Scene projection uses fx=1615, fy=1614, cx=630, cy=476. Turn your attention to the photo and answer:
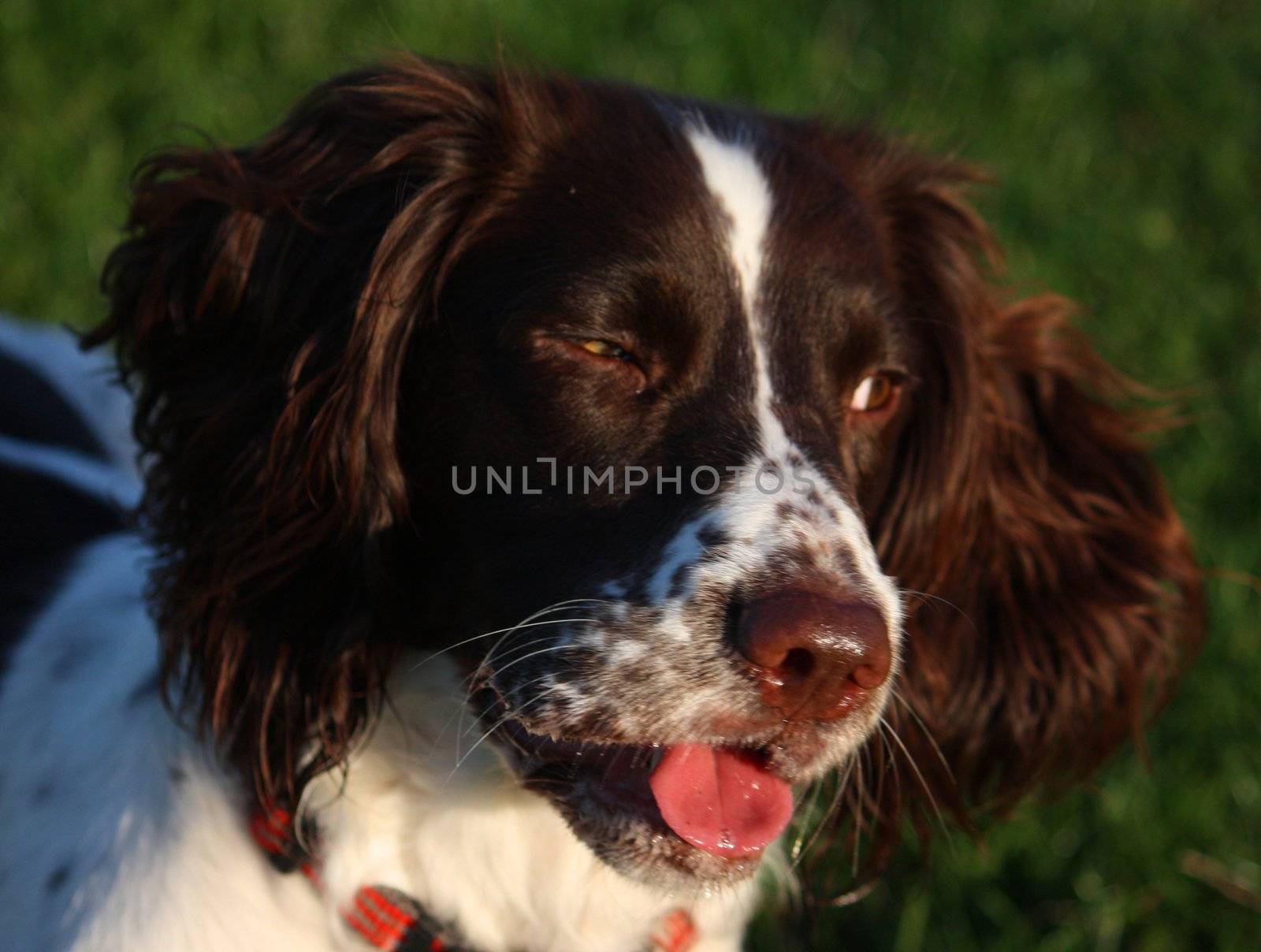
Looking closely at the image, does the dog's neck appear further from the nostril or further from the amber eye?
the amber eye

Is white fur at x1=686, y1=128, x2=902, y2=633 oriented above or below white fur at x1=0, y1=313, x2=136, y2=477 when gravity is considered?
above

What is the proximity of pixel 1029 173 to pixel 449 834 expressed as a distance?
403 centimetres

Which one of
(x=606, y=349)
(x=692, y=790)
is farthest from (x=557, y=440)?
(x=692, y=790)

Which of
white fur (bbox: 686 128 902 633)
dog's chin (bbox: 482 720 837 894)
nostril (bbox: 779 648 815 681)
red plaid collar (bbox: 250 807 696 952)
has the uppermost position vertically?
white fur (bbox: 686 128 902 633)

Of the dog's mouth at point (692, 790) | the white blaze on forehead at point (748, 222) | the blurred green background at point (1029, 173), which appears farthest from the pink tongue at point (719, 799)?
the blurred green background at point (1029, 173)

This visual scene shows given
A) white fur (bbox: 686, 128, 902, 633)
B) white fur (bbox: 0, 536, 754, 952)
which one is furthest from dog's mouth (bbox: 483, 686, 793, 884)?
white fur (bbox: 686, 128, 902, 633)

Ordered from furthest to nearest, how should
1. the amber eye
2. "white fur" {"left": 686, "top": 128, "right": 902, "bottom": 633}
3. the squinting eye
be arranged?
the amber eye → the squinting eye → "white fur" {"left": 686, "top": 128, "right": 902, "bottom": 633}

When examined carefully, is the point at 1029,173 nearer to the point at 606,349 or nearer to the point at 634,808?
the point at 606,349

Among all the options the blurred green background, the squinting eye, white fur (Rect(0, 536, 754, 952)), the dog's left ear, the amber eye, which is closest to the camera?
the squinting eye

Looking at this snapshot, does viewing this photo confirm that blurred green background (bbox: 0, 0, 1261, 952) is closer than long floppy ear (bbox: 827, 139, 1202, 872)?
No

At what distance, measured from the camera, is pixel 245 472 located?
240 centimetres

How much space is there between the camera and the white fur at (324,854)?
241cm

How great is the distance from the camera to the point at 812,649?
78.7 inches

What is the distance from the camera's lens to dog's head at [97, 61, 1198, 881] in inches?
84.1
